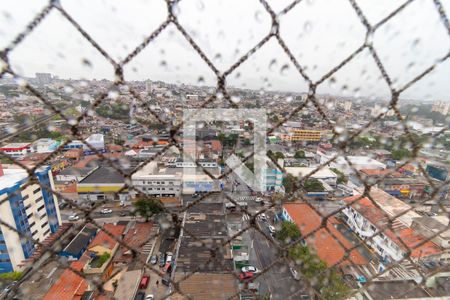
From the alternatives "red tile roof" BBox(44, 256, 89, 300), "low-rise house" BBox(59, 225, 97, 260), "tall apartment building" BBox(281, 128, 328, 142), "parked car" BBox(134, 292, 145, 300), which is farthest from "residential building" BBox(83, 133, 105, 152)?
"tall apartment building" BBox(281, 128, 328, 142)

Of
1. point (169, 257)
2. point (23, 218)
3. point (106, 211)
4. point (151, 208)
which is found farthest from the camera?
point (106, 211)

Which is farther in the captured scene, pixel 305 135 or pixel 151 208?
pixel 305 135

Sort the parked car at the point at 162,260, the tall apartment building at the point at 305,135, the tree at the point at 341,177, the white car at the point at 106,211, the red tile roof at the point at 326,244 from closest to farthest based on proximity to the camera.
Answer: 1. the red tile roof at the point at 326,244
2. the parked car at the point at 162,260
3. the white car at the point at 106,211
4. the tree at the point at 341,177
5. the tall apartment building at the point at 305,135

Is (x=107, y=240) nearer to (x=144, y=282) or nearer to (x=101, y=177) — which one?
(x=144, y=282)

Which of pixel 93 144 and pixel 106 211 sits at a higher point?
pixel 93 144

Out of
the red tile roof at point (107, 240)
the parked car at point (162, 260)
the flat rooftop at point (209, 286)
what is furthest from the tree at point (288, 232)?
the red tile roof at point (107, 240)

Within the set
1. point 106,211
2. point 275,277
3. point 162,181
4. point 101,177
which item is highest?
point 162,181

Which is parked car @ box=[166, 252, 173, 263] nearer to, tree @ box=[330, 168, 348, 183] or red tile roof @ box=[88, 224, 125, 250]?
red tile roof @ box=[88, 224, 125, 250]

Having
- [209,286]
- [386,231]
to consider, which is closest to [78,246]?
[209,286]

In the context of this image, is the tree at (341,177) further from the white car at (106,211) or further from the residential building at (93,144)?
the residential building at (93,144)

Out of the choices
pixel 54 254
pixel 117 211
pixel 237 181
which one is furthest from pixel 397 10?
pixel 117 211

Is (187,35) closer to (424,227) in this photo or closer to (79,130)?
(79,130)

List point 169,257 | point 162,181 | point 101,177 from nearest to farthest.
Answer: point 169,257 → point 162,181 → point 101,177
